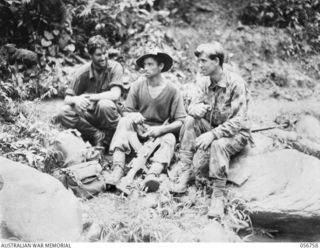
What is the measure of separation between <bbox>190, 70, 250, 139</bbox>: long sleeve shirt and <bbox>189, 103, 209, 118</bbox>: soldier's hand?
153 mm

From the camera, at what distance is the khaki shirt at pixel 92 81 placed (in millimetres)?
5516

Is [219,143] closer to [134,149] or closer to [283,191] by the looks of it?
[283,191]

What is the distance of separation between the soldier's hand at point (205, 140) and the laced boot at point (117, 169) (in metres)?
0.91

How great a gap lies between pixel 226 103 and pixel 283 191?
44.0 inches

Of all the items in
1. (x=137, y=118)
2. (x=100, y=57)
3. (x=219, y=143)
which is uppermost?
(x=100, y=57)

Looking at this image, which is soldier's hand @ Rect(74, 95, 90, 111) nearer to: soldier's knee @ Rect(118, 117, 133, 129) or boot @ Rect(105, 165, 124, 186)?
soldier's knee @ Rect(118, 117, 133, 129)

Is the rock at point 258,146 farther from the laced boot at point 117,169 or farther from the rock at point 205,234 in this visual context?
the laced boot at point 117,169

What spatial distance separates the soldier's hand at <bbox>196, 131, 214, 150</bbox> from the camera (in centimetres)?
451

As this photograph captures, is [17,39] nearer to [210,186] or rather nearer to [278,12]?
[210,186]

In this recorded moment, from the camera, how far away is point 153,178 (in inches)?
179

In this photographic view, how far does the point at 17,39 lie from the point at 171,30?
2.93 meters

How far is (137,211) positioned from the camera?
13.9 feet

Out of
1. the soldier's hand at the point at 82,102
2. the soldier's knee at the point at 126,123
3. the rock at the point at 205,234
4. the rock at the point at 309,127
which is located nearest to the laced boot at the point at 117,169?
the soldier's knee at the point at 126,123

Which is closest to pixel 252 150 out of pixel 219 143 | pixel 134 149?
pixel 219 143
